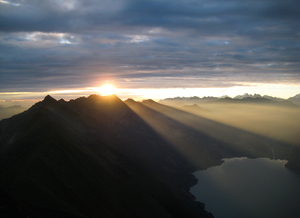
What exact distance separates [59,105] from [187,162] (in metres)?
108

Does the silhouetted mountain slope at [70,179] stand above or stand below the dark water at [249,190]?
above

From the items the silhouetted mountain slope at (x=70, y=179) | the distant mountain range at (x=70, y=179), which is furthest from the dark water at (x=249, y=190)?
the silhouetted mountain slope at (x=70, y=179)

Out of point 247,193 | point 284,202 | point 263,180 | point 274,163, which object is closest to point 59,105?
Result: point 247,193

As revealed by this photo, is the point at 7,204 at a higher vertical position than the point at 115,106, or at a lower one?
lower

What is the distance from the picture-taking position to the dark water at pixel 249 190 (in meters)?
103

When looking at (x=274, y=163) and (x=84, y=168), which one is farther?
(x=274, y=163)

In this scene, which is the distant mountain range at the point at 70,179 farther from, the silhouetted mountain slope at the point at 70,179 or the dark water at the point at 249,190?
the dark water at the point at 249,190

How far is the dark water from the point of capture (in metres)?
103

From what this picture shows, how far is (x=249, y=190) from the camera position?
126m

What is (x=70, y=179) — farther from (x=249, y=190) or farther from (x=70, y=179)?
(x=249, y=190)

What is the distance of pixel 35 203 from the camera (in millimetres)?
41375

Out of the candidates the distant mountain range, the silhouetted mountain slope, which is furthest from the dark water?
the silhouetted mountain slope

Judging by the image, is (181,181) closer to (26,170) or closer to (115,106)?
(115,106)

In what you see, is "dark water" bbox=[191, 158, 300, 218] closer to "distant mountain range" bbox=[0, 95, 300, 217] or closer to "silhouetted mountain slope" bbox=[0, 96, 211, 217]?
"distant mountain range" bbox=[0, 95, 300, 217]
